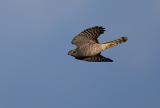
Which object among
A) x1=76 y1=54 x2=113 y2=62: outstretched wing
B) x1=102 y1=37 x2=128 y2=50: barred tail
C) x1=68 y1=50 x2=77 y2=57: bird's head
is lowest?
x1=76 y1=54 x2=113 y2=62: outstretched wing

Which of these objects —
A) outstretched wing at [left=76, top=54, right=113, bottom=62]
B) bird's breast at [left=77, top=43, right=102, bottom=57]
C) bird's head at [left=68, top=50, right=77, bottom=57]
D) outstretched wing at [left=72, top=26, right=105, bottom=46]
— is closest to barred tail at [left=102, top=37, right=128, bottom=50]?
bird's breast at [left=77, top=43, right=102, bottom=57]

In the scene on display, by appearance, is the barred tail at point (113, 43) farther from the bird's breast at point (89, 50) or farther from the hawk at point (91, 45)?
the bird's breast at point (89, 50)

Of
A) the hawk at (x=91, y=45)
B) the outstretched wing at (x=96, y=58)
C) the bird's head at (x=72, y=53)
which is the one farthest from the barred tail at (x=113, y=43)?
the bird's head at (x=72, y=53)

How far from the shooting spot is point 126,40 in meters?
15.1

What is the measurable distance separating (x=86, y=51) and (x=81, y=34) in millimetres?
2278

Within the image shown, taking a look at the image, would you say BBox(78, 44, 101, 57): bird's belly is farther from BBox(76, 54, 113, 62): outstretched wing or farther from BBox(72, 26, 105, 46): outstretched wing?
BBox(72, 26, 105, 46): outstretched wing

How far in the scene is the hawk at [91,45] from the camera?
1475 centimetres

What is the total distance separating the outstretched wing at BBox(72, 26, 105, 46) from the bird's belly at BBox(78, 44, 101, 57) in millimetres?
744

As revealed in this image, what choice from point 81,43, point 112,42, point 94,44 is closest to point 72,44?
point 81,43

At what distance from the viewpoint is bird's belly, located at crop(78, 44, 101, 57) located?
48.5 ft

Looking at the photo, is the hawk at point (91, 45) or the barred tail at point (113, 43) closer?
the barred tail at point (113, 43)

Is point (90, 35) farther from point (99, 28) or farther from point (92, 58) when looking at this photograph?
point (92, 58)

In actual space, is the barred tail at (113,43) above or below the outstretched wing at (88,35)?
below

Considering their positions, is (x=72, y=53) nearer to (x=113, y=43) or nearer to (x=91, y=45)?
(x=91, y=45)
